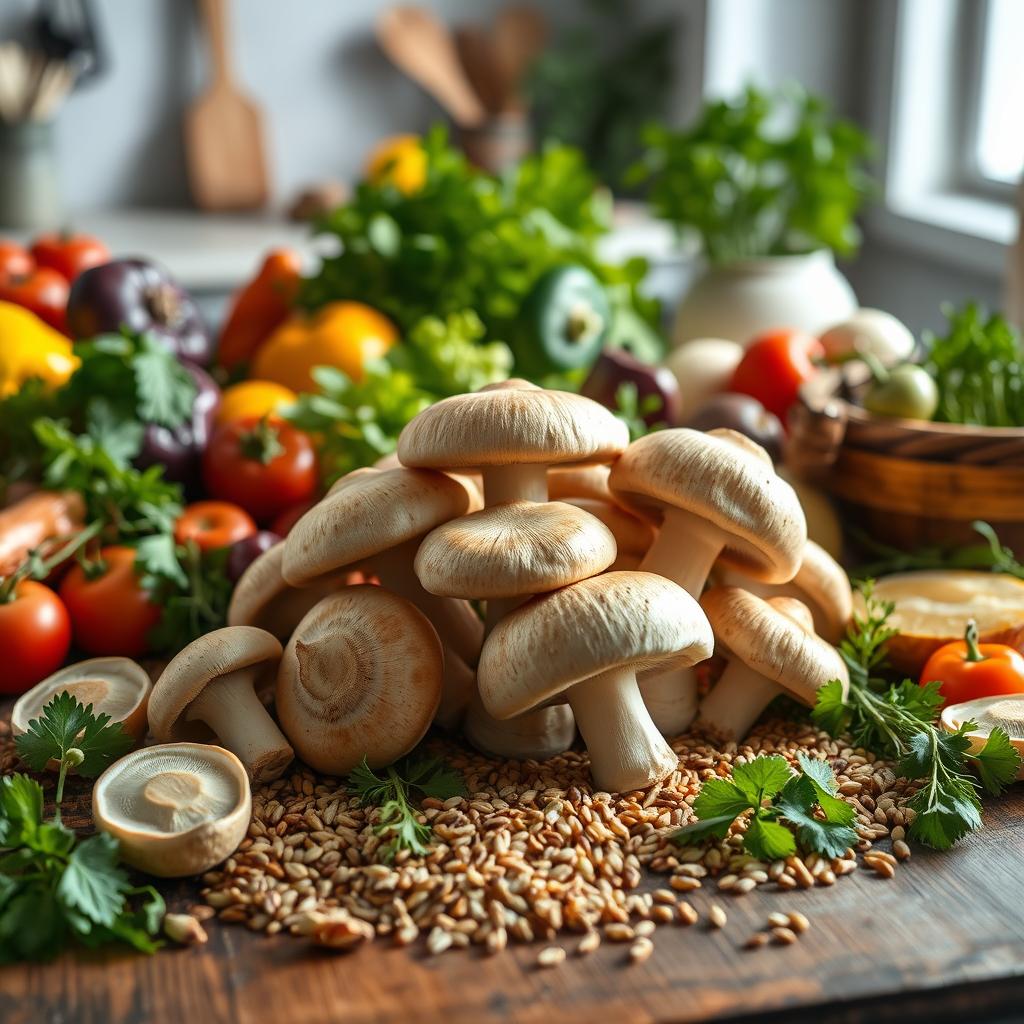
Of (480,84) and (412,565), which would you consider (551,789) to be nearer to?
(412,565)

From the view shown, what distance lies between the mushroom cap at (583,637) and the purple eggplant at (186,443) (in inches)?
27.4

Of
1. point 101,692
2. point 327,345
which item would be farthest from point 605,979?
point 327,345

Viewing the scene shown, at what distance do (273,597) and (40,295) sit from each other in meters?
0.90

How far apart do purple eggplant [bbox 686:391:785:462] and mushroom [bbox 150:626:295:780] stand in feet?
2.12

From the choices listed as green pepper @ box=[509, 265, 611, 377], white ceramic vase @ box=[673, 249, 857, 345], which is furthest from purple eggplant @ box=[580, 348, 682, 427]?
white ceramic vase @ box=[673, 249, 857, 345]

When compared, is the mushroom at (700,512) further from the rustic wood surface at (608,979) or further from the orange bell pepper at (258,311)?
the orange bell pepper at (258,311)

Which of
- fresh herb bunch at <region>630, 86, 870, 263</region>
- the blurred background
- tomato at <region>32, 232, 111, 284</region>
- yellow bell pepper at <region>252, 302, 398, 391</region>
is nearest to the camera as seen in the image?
yellow bell pepper at <region>252, 302, 398, 391</region>

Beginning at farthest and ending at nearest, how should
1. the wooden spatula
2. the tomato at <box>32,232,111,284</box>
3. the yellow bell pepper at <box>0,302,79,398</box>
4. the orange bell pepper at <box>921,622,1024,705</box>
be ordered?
the wooden spatula
the tomato at <box>32,232,111,284</box>
the yellow bell pepper at <box>0,302,79,398</box>
the orange bell pepper at <box>921,622,1024,705</box>

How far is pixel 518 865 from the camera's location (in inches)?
33.8

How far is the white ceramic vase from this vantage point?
6.41ft

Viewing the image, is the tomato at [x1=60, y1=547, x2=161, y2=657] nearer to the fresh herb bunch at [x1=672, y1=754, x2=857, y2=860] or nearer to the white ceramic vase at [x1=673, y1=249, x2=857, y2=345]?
the fresh herb bunch at [x1=672, y1=754, x2=857, y2=860]

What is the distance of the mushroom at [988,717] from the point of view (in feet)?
3.21

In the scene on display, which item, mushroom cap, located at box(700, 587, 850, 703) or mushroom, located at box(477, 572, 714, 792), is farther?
mushroom cap, located at box(700, 587, 850, 703)

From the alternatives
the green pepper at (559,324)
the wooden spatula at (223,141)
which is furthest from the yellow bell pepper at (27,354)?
the wooden spatula at (223,141)
